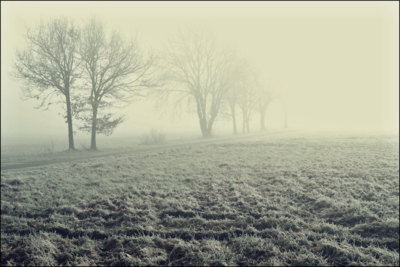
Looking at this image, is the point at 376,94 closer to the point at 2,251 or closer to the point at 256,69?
the point at 256,69

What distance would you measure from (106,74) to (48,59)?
4.49 meters

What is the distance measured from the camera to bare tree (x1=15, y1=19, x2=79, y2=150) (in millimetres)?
20594

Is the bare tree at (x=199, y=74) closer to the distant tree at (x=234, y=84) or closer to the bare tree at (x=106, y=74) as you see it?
the distant tree at (x=234, y=84)

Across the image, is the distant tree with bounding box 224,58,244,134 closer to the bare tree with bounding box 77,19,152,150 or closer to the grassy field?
the bare tree with bounding box 77,19,152,150

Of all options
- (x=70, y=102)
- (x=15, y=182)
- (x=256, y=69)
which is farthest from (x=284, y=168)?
(x=256, y=69)

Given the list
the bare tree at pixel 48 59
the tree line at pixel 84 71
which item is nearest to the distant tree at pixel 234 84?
the tree line at pixel 84 71

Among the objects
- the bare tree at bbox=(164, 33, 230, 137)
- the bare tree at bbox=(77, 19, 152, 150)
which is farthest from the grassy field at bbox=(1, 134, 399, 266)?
the bare tree at bbox=(164, 33, 230, 137)

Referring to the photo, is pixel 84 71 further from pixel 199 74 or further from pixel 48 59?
pixel 199 74

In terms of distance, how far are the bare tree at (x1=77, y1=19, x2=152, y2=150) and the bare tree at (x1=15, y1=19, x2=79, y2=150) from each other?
110 centimetres

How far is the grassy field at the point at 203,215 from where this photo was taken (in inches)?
247

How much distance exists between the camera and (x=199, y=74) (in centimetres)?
3775

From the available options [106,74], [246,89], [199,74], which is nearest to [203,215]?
[106,74]

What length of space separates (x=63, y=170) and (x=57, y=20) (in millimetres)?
13395

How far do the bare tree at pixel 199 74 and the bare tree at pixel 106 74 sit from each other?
11342 millimetres
